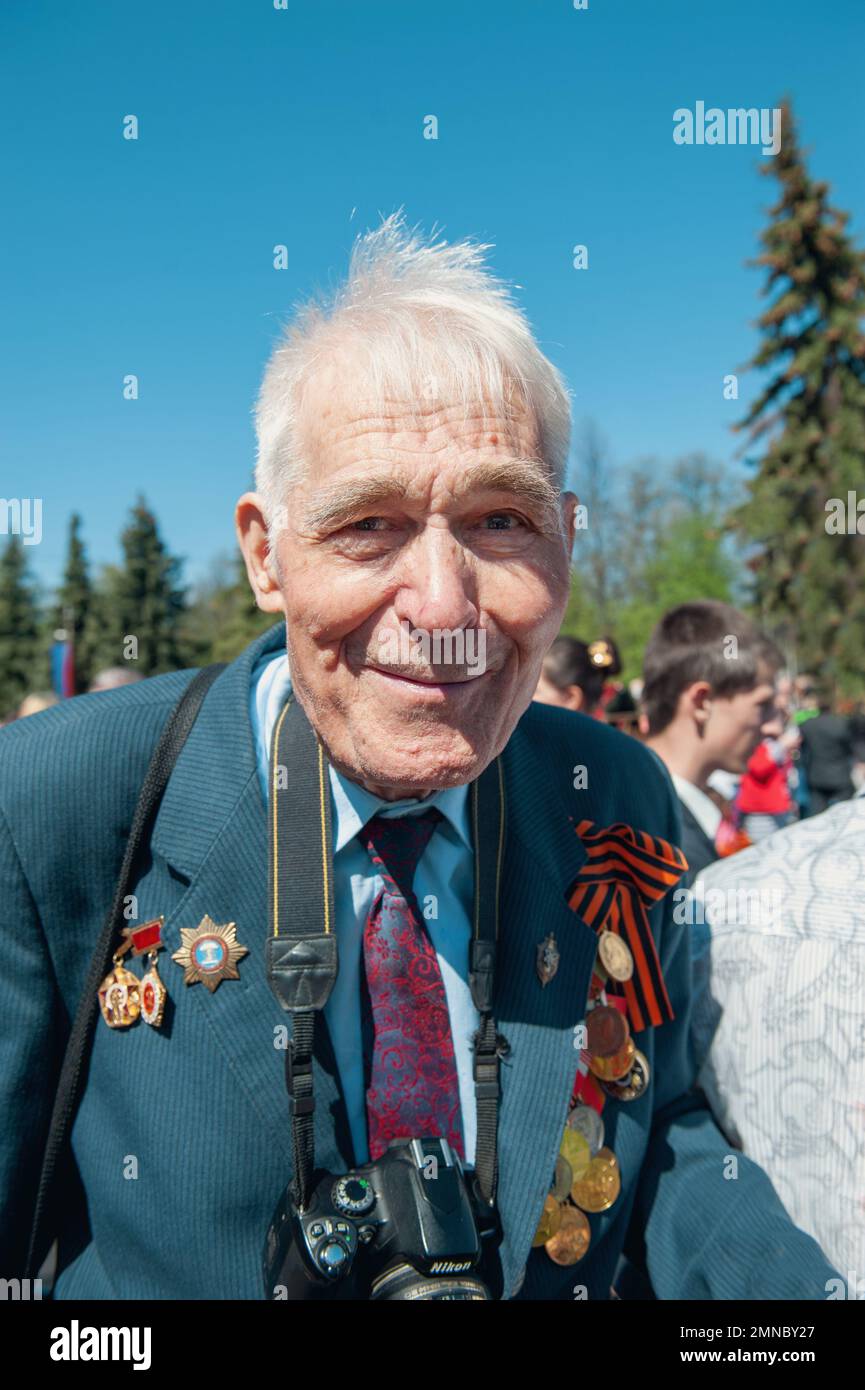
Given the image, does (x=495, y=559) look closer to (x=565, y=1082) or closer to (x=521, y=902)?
(x=521, y=902)

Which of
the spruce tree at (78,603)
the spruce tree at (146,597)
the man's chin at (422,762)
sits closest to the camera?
the man's chin at (422,762)

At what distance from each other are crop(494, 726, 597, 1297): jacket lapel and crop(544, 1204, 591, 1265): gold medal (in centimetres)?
11

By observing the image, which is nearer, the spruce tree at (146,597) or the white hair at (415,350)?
the white hair at (415,350)

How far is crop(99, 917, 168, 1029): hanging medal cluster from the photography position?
1.70 m

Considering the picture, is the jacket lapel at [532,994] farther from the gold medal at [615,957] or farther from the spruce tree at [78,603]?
the spruce tree at [78,603]

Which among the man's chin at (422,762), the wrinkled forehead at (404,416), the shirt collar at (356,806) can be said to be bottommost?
the shirt collar at (356,806)

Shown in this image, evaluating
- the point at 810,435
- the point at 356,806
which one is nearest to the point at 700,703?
the point at 356,806

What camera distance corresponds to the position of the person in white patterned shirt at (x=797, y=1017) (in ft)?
5.84

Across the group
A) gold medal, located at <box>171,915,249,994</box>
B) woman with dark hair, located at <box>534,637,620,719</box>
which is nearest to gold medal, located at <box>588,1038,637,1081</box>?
gold medal, located at <box>171,915,249,994</box>

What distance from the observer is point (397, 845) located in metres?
1.81

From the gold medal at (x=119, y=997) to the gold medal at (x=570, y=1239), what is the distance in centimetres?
77

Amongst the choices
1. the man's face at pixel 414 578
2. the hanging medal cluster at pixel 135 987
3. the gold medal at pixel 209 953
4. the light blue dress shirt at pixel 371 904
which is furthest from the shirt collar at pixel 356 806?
the hanging medal cluster at pixel 135 987
